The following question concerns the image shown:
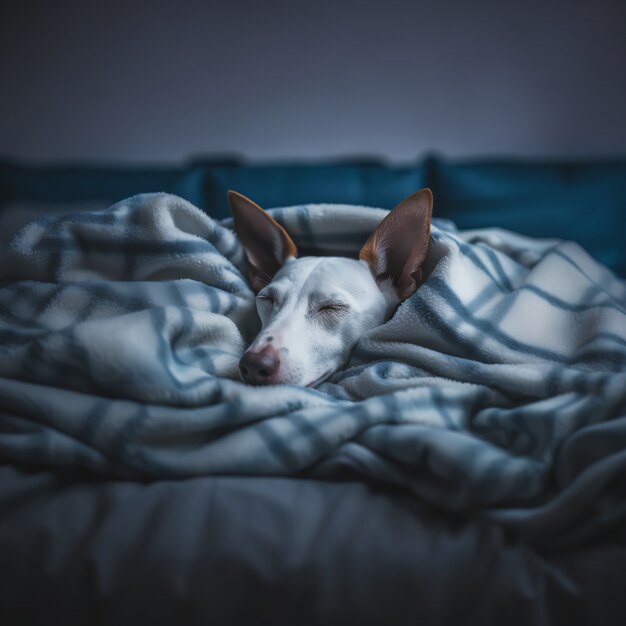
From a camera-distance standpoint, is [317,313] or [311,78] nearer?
[317,313]

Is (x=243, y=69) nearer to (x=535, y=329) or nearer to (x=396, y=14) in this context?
(x=396, y=14)

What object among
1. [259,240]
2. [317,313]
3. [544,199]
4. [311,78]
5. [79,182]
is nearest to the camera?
[317,313]

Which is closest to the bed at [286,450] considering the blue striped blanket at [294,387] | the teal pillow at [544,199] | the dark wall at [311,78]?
the blue striped blanket at [294,387]

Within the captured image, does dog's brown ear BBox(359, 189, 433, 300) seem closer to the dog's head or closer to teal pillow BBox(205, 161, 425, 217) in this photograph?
the dog's head

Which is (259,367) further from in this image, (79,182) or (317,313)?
(79,182)

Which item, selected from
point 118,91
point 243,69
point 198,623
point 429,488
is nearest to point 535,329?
point 429,488

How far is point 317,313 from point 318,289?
44 mm

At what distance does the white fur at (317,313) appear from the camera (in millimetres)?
808

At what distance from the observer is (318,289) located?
905mm

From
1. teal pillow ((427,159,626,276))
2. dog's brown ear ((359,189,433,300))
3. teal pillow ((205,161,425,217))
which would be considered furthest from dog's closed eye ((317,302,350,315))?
teal pillow ((427,159,626,276))

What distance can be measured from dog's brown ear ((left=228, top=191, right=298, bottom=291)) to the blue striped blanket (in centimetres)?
8

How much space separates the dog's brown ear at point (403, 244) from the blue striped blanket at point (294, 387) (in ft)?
0.11

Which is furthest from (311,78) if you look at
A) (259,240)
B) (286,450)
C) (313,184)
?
(286,450)

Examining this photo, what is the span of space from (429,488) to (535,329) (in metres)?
0.39
